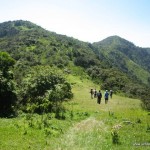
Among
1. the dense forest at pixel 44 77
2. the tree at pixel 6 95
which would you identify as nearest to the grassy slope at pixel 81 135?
the dense forest at pixel 44 77

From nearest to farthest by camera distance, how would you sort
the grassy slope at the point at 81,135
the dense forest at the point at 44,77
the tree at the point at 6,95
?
the grassy slope at the point at 81,135 < the tree at the point at 6,95 < the dense forest at the point at 44,77

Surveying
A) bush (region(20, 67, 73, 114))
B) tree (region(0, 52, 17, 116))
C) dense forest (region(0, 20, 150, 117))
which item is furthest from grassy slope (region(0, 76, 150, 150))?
tree (region(0, 52, 17, 116))

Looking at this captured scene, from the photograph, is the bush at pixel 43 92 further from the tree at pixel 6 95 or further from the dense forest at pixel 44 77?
the tree at pixel 6 95

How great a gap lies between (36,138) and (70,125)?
6.48 meters

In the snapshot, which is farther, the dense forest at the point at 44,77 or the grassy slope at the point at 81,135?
the dense forest at the point at 44,77

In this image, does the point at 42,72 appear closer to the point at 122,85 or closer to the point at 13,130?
the point at 13,130

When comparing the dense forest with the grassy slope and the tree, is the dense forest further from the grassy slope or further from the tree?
the grassy slope

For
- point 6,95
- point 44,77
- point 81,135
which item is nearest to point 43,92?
point 44,77

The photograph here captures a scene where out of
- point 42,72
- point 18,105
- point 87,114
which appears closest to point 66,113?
point 87,114

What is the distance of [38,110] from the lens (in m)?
38.5

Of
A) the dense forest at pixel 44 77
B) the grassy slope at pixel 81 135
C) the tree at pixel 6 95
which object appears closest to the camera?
the grassy slope at pixel 81 135

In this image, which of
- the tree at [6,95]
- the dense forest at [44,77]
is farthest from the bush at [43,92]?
the tree at [6,95]

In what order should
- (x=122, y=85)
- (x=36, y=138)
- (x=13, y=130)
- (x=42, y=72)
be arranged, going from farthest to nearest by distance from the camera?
(x=122, y=85)
(x=42, y=72)
(x=13, y=130)
(x=36, y=138)

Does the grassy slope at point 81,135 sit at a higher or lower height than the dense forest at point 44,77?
lower
